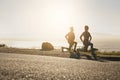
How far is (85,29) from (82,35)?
51cm

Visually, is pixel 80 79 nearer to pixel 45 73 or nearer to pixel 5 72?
pixel 45 73

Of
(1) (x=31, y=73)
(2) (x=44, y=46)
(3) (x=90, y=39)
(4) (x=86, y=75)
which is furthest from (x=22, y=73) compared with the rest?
(2) (x=44, y=46)

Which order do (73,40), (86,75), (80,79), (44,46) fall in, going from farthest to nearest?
(44,46) < (73,40) < (86,75) < (80,79)

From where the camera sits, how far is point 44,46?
36.4m

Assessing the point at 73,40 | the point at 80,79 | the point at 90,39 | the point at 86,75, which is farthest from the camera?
the point at 73,40

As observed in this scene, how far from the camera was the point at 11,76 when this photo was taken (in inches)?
547

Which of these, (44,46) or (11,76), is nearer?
(11,76)

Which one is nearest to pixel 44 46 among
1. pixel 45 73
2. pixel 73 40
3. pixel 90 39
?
pixel 73 40

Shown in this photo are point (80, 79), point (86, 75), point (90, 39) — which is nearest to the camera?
point (80, 79)

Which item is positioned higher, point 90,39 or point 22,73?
point 90,39

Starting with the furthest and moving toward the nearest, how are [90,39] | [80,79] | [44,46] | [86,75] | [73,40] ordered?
[44,46]
[73,40]
[90,39]
[86,75]
[80,79]

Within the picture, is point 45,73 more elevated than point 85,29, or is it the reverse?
point 85,29

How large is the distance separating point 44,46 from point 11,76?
22.5 m

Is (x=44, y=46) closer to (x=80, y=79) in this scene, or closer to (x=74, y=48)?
(x=74, y=48)
